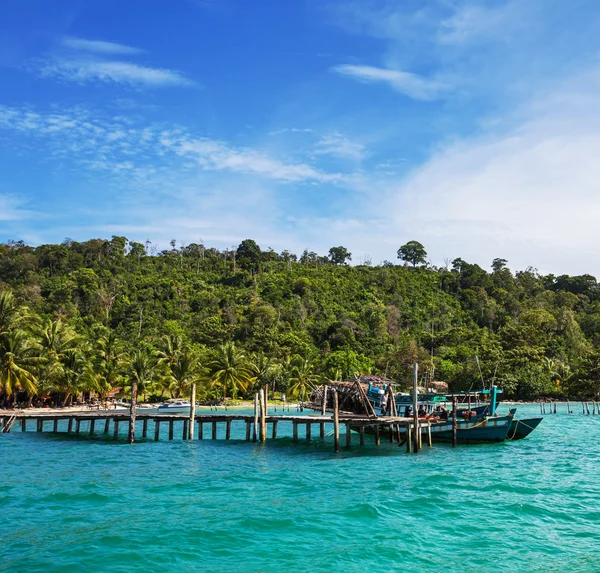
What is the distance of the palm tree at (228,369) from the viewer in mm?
71375

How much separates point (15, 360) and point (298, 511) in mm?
37920

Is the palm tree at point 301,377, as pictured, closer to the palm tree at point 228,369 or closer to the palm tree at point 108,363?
the palm tree at point 228,369

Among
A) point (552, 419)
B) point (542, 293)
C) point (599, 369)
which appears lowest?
point (552, 419)

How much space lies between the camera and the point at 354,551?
1631 cm

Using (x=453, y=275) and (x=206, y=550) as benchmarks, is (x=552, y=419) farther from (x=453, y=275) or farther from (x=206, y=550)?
(x=453, y=275)

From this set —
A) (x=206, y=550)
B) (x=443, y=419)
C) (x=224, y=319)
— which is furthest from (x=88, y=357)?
(x=206, y=550)

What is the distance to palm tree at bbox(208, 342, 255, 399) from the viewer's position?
7138cm

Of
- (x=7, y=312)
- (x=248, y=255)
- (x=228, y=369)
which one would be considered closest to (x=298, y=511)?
(x=7, y=312)

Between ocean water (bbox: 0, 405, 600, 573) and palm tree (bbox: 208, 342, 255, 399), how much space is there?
3787 centimetres

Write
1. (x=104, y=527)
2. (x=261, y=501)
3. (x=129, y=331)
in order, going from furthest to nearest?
1. (x=129, y=331)
2. (x=261, y=501)
3. (x=104, y=527)

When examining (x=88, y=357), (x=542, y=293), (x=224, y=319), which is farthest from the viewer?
(x=542, y=293)

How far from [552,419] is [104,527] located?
50.6 meters

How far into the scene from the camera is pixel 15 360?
49500mm

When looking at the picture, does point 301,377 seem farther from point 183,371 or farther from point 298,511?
point 298,511
